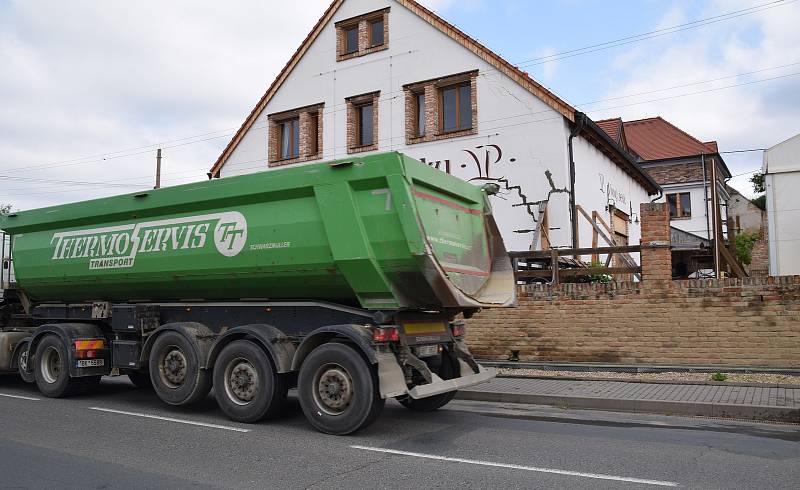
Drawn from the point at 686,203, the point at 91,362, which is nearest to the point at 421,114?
the point at 91,362

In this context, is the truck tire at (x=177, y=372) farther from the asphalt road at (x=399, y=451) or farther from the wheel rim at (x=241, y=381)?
the wheel rim at (x=241, y=381)

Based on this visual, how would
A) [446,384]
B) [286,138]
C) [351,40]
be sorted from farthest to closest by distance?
[286,138] < [351,40] < [446,384]

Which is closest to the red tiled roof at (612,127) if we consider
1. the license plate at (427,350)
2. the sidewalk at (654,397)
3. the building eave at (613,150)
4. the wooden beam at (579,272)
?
the building eave at (613,150)

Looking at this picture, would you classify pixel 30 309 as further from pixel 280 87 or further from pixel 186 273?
pixel 280 87

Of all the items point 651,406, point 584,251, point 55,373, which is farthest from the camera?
point 584,251

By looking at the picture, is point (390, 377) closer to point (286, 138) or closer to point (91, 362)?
point (91, 362)

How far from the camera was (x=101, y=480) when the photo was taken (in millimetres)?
5344

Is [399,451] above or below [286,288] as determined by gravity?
below

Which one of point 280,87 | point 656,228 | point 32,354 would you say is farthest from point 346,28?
point 32,354

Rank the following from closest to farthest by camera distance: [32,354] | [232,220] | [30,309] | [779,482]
→ [779,482]
[232,220]
[32,354]
[30,309]

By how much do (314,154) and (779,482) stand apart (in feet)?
55.2

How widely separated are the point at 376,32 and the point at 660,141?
22.2 m

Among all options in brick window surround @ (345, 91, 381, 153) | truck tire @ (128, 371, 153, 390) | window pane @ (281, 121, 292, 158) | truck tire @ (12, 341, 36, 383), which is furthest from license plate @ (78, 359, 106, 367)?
window pane @ (281, 121, 292, 158)

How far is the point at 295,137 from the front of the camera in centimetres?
2125
